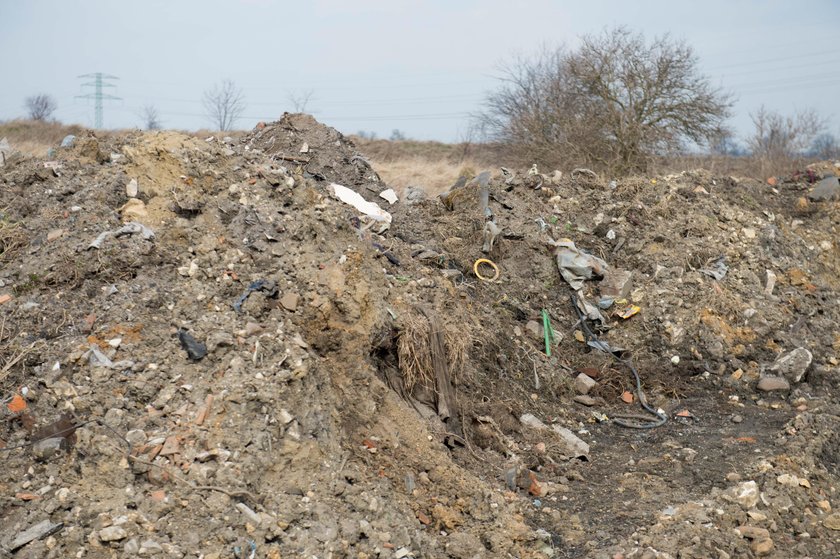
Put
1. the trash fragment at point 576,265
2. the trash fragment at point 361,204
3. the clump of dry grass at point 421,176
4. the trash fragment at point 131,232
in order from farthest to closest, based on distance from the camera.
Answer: the clump of dry grass at point 421,176 < the trash fragment at point 576,265 < the trash fragment at point 361,204 < the trash fragment at point 131,232

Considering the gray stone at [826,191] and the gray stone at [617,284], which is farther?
the gray stone at [826,191]

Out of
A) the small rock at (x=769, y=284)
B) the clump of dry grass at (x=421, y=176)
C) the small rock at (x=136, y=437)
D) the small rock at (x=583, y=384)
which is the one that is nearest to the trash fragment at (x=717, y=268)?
the small rock at (x=769, y=284)

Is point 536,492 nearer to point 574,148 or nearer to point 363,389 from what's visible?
point 363,389

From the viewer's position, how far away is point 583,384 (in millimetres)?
7555

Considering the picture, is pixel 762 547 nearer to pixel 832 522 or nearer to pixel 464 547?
pixel 832 522

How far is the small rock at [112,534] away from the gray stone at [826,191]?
399 inches

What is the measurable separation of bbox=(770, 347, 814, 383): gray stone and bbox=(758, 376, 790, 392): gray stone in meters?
0.09

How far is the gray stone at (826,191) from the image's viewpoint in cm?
1094

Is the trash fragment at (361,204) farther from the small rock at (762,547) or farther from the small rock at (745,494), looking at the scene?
the small rock at (762,547)

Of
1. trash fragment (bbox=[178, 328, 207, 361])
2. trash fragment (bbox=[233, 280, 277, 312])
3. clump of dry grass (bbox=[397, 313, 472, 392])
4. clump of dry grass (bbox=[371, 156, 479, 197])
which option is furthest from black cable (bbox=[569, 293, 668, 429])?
clump of dry grass (bbox=[371, 156, 479, 197])

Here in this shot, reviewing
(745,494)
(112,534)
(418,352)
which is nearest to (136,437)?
(112,534)

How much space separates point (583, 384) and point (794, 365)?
206cm

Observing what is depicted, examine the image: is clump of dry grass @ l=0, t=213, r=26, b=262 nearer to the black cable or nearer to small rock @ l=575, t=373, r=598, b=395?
small rock @ l=575, t=373, r=598, b=395

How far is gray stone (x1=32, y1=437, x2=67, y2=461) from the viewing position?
4.40m
